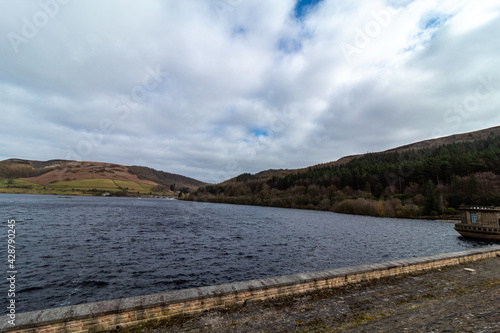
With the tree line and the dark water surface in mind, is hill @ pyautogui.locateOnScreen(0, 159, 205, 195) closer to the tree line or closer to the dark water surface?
the tree line

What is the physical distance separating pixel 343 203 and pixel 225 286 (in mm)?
84489

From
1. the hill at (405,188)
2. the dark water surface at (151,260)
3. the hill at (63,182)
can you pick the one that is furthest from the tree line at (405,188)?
the hill at (63,182)

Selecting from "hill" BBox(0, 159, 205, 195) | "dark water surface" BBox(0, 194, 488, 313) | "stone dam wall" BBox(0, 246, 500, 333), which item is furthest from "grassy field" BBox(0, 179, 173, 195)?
"stone dam wall" BBox(0, 246, 500, 333)

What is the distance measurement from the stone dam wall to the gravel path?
283 mm

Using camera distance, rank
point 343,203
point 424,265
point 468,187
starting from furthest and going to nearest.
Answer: point 343,203, point 468,187, point 424,265

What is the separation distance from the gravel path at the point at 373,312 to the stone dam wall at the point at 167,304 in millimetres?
283

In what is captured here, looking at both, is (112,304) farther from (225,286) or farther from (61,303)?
(61,303)

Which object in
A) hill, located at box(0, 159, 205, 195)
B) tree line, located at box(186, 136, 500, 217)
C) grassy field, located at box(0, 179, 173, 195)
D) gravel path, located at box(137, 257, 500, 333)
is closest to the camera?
gravel path, located at box(137, 257, 500, 333)

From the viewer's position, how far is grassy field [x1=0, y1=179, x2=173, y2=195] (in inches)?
5256

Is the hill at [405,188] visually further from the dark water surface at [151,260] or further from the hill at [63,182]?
the hill at [63,182]

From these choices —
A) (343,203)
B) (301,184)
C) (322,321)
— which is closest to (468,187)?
(343,203)

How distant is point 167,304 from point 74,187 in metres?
183

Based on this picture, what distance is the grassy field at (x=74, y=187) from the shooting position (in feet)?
438

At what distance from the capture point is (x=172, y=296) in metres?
6.39
